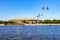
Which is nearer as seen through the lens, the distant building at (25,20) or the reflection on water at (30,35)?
the reflection on water at (30,35)

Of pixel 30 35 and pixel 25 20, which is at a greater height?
pixel 25 20

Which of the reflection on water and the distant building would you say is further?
the distant building

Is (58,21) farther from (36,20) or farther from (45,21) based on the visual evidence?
(36,20)

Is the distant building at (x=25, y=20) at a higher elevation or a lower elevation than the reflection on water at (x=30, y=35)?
higher

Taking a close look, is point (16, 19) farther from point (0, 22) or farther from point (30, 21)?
point (0, 22)

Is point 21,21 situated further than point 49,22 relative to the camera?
Yes

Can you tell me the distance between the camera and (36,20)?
552 feet

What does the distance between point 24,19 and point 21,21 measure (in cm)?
385

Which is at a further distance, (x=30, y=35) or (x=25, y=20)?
(x=25, y=20)

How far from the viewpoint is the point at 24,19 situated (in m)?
169

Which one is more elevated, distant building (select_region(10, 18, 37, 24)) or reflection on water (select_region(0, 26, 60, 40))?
distant building (select_region(10, 18, 37, 24))

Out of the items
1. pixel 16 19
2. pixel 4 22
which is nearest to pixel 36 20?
pixel 16 19

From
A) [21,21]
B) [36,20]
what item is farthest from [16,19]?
[36,20]

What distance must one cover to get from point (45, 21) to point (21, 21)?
29.9 meters
